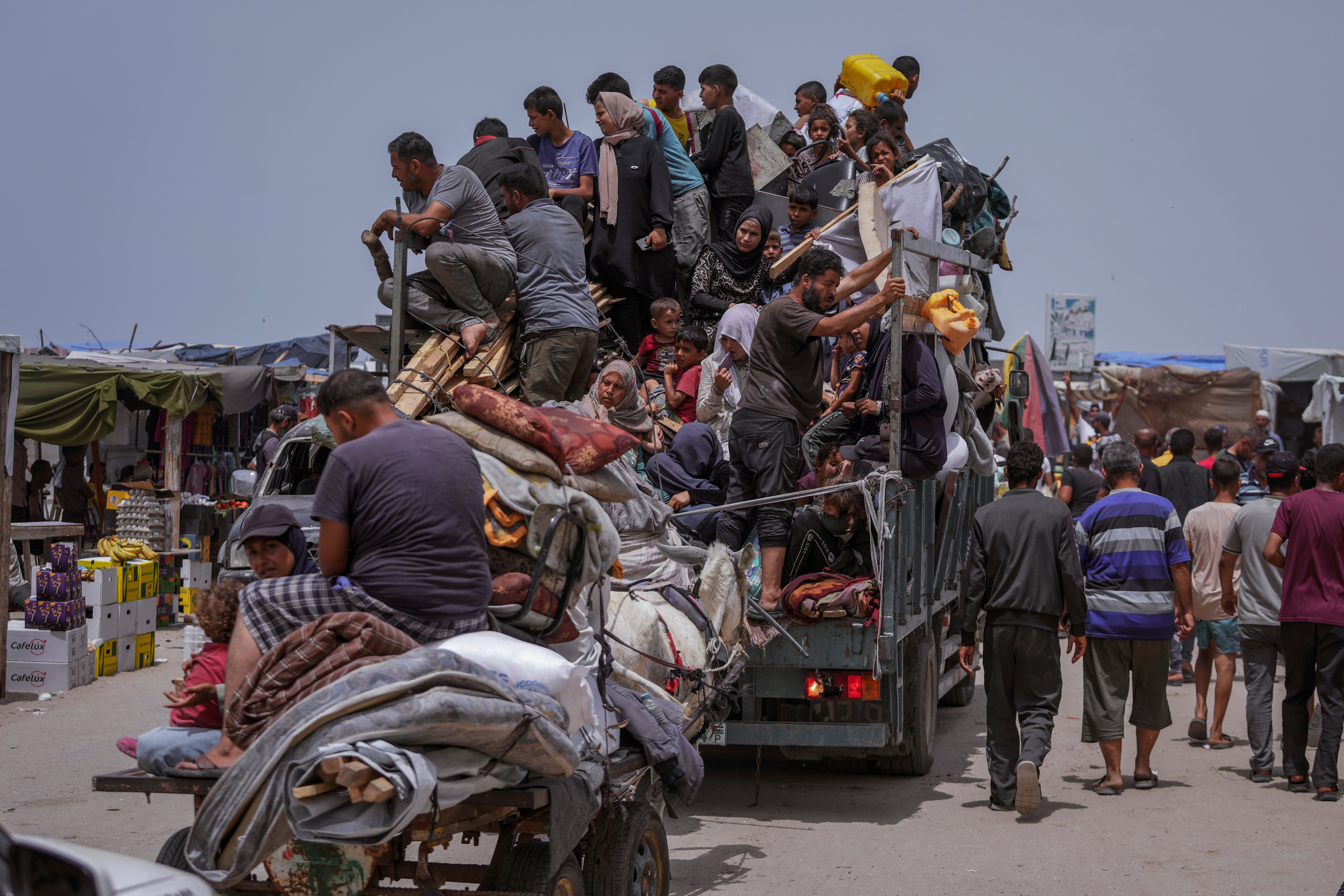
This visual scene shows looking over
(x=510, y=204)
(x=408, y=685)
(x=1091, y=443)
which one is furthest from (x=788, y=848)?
(x=1091, y=443)

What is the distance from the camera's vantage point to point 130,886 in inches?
107

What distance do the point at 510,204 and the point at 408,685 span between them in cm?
570

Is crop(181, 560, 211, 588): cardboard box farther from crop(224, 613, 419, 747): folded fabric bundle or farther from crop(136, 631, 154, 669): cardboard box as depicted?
crop(224, 613, 419, 747): folded fabric bundle

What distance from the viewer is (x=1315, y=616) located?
8156mm

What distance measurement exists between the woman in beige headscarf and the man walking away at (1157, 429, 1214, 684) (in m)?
6.18

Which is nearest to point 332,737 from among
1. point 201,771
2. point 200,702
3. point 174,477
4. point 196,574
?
point 201,771

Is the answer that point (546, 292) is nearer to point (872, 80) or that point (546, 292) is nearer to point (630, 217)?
point (630, 217)

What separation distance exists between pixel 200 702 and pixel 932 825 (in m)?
4.89

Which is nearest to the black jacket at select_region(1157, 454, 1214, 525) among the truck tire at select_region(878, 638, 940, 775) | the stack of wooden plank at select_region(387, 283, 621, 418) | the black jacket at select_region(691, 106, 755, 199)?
the truck tire at select_region(878, 638, 940, 775)

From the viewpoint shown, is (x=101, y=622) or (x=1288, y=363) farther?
(x=1288, y=363)

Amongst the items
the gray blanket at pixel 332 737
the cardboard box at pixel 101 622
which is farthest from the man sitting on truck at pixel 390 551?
the cardboard box at pixel 101 622

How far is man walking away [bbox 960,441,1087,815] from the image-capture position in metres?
7.79

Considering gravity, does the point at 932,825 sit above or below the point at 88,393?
below

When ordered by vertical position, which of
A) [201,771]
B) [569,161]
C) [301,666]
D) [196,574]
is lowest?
[196,574]
